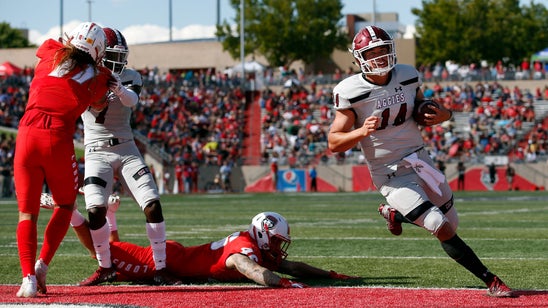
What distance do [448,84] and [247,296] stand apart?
3469 cm

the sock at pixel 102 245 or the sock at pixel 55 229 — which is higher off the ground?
the sock at pixel 55 229

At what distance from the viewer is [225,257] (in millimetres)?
7359

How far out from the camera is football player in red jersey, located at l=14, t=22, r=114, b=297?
21.1 ft

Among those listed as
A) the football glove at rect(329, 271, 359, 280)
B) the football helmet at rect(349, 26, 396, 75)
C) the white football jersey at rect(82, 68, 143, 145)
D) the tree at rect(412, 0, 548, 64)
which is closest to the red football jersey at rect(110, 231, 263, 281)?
the football glove at rect(329, 271, 359, 280)

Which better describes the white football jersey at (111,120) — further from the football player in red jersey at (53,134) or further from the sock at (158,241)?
the football player in red jersey at (53,134)

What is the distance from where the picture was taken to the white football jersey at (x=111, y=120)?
7840 mm

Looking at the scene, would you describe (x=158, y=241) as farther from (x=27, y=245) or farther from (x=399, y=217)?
(x=399, y=217)

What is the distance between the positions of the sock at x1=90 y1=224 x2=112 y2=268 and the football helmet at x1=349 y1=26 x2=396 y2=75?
2.39 metres

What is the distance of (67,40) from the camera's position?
6.73 meters

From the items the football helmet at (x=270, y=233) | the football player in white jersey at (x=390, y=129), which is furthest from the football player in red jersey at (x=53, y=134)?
the football player in white jersey at (x=390, y=129)

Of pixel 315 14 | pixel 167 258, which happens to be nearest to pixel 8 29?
pixel 315 14

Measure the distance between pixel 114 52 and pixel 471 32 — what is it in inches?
1978

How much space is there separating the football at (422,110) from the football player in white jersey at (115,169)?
6.76 feet

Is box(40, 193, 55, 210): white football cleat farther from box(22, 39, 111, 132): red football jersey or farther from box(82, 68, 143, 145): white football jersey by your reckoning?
box(22, 39, 111, 132): red football jersey
